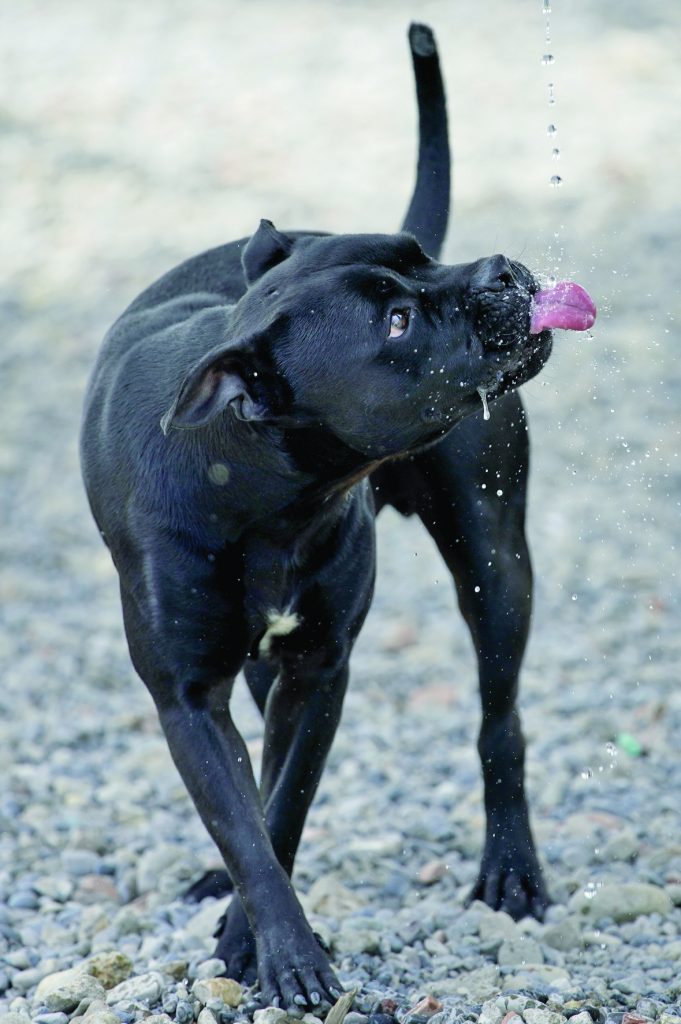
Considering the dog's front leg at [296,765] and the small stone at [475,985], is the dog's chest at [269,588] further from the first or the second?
the small stone at [475,985]

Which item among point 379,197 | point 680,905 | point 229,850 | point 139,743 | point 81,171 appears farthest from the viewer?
point 81,171

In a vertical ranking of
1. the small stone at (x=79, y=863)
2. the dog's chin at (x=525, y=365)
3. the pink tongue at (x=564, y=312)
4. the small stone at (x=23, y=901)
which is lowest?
the small stone at (x=23, y=901)

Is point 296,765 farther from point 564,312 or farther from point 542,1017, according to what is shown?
point 564,312

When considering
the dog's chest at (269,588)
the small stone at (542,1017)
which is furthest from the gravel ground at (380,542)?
the dog's chest at (269,588)

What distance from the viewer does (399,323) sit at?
4.01 m

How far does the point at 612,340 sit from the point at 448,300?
7.34m

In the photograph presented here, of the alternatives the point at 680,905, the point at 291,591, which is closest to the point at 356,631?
the point at 291,591

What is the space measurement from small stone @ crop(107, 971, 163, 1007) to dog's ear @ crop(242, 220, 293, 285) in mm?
1865

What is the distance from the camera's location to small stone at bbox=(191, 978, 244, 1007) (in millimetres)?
4071

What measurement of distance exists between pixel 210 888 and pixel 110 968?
102 cm

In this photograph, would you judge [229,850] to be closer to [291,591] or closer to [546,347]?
[291,591]

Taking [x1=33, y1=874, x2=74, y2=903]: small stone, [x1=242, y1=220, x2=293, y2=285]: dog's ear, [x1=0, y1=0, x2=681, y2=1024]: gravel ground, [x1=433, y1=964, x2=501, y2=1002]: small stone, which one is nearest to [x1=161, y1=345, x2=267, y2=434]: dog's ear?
[x1=242, y1=220, x2=293, y2=285]: dog's ear

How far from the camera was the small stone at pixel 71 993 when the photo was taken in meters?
4.19

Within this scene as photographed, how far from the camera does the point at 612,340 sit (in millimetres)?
11172
